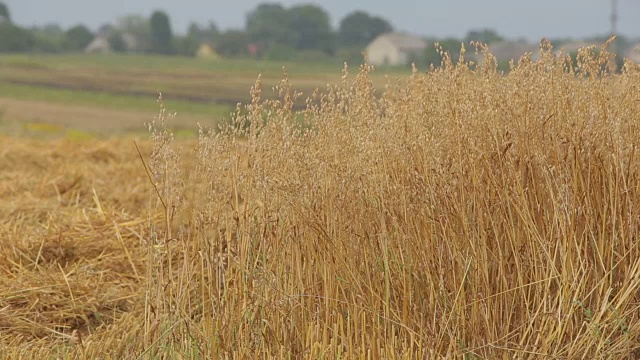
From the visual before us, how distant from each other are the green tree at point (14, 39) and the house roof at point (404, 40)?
74.1ft

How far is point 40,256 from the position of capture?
5461 millimetres

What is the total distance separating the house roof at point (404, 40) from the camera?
5966 cm

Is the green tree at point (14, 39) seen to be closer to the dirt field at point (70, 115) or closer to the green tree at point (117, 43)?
the green tree at point (117, 43)

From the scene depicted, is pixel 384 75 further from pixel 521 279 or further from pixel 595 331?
pixel 595 331

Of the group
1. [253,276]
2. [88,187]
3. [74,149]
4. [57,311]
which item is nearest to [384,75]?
[253,276]

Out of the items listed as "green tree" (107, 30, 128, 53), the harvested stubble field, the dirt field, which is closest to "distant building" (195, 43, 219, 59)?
"green tree" (107, 30, 128, 53)

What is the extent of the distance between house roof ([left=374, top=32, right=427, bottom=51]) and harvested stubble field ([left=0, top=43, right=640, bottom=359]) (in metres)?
55.2

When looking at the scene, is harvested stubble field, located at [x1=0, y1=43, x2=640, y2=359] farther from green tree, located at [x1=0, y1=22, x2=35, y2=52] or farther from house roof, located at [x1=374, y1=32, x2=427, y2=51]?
house roof, located at [x1=374, y1=32, x2=427, y2=51]

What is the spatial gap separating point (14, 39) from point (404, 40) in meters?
25.1

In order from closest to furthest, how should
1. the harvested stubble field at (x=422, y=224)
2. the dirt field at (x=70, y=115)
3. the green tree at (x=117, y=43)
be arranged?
the harvested stubble field at (x=422, y=224) → the dirt field at (x=70, y=115) → the green tree at (x=117, y=43)

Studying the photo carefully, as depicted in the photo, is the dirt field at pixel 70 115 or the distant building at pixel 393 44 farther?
the distant building at pixel 393 44

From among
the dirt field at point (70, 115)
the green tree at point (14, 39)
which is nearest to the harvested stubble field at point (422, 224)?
the dirt field at point (70, 115)

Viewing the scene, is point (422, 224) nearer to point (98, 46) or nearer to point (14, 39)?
point (14, 39)

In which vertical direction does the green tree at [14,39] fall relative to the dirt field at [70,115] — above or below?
above
